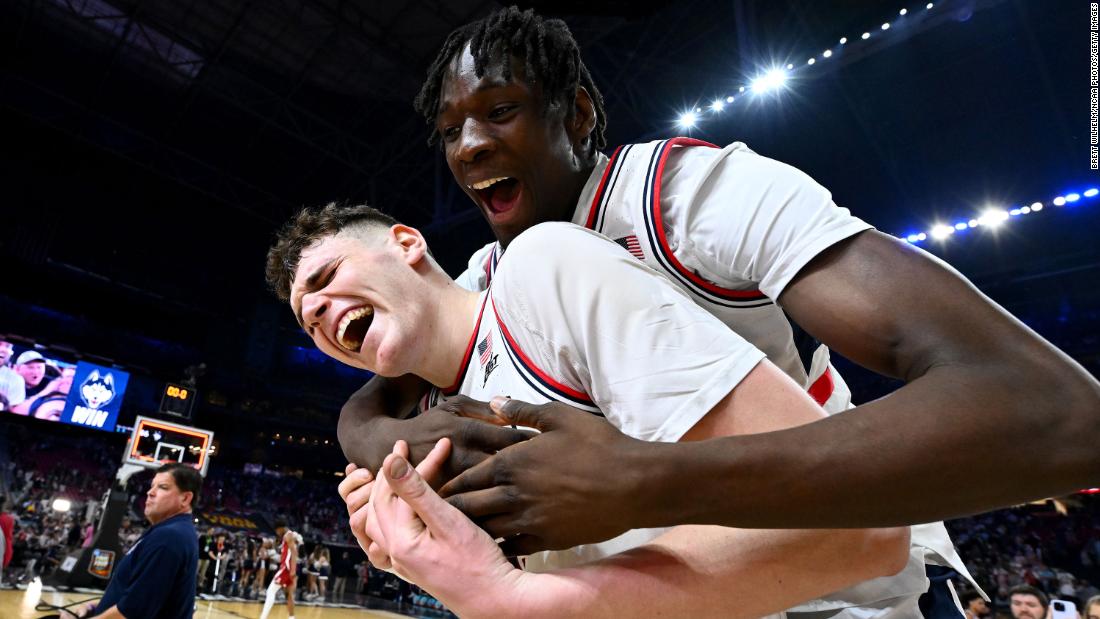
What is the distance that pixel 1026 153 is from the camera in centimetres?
893

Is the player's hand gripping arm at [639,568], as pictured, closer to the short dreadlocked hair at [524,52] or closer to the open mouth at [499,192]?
the open mouth at [499,192]

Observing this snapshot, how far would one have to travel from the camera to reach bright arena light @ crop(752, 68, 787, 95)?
870 cm

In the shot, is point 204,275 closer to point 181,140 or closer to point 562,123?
point 181,140

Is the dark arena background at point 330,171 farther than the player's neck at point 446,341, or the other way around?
the dark arena background at point 330,171

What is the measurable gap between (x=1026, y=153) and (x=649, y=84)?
537cm

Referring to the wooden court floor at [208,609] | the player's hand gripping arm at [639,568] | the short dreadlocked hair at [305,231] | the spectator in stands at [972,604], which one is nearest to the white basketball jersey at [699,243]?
the player's hand gripping arm at [639,568]

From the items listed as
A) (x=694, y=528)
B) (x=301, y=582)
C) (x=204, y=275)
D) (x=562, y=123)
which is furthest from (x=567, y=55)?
(x=204, y=275)

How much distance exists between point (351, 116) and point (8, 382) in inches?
507

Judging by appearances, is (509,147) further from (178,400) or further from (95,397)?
(95,397)

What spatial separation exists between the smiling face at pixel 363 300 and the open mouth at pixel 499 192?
22 centimetres

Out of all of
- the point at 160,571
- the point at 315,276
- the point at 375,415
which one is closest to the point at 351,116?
the point at 160,571

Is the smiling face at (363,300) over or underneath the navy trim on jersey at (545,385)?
over

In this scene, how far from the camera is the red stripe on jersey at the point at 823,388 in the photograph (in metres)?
1.57

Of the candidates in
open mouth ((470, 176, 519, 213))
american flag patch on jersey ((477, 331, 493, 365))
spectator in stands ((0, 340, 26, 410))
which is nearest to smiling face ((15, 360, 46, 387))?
spectator in stands ((0, 340, 26, 410))
